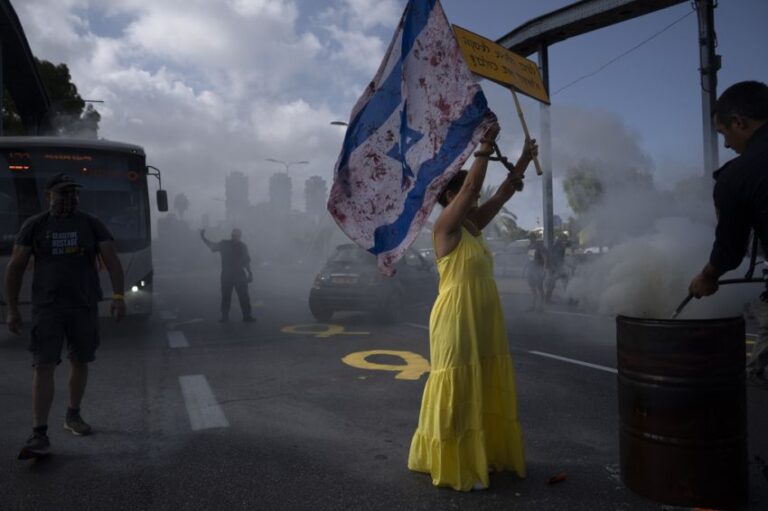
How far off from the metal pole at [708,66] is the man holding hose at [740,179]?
34.7 ft

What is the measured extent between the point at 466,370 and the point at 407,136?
1361 mm

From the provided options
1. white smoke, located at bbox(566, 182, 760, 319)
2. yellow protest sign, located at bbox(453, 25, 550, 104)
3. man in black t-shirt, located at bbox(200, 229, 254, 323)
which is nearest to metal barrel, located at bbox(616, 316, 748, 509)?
yellow protest sign, located at bbox(453, 25, 550, 104)

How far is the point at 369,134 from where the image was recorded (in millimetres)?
3523

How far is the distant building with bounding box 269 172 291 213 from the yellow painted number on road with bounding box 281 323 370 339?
4099 cm

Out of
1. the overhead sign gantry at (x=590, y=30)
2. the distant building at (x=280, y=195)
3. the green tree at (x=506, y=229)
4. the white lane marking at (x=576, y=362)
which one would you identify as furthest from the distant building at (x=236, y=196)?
the white lane marking at (x=576, y=362)

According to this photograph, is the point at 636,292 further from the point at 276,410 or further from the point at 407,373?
the point at 276,410

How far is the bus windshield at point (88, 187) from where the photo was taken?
8406 mm

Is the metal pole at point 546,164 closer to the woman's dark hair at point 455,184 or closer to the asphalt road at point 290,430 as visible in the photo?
the asphalt road at point 290,430

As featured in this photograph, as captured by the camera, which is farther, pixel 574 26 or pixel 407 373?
pixel 574 26

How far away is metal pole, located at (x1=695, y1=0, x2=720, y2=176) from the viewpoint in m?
12.0

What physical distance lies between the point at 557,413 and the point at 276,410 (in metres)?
2.28

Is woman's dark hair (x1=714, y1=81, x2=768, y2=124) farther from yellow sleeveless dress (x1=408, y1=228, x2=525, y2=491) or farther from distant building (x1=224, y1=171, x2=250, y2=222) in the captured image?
distant building (x1=224, y1=171, x2=250, y2=222)

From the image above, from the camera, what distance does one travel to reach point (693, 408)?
2754 millimetres

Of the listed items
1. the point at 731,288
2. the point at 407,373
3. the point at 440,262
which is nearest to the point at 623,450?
the point at 440,262
